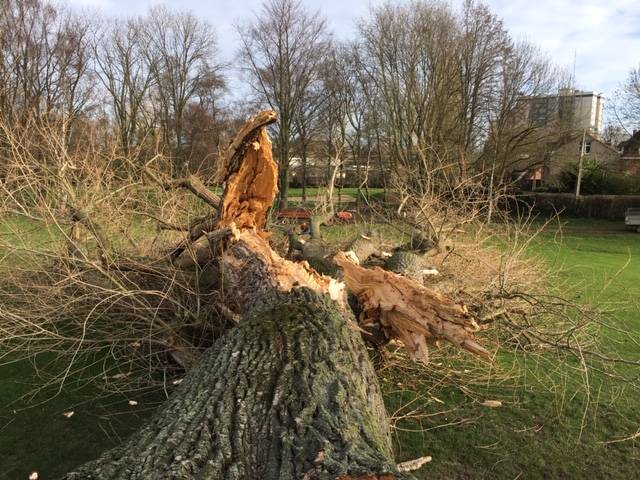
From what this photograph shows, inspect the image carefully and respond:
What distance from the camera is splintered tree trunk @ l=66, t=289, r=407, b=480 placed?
2033mm

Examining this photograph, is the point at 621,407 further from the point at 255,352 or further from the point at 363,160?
the point at 363,160

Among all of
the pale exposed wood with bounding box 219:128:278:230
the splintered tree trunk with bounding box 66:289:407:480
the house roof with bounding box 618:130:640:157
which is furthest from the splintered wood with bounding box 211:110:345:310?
the house roof with bounding box 618:130:640:157

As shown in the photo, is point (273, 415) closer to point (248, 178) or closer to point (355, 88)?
point (248, 178)

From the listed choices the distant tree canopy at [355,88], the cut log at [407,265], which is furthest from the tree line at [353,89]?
the cut log at [407,265]

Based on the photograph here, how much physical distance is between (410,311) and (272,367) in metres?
1.84

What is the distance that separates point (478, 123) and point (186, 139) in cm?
1565

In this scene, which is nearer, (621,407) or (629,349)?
(621,407)

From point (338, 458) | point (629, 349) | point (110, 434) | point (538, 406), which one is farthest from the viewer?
point (629, 349)

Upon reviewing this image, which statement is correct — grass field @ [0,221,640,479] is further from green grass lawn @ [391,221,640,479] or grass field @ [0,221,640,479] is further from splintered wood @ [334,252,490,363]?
splintered wood @ [334,252,490,363]

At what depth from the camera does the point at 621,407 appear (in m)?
4.82

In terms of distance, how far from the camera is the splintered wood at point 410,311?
427cm

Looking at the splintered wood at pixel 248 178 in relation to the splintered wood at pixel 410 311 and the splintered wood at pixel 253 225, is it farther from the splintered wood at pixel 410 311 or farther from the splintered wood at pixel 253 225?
the splintered wood at pixel 410 311

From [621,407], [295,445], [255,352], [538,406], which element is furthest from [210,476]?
[621,407]

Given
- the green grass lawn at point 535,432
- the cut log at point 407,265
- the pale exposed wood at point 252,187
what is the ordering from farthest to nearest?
the cut log at point 407,265, the pale exposed wood at point 252,187, the green grass lawn at point 535,432
